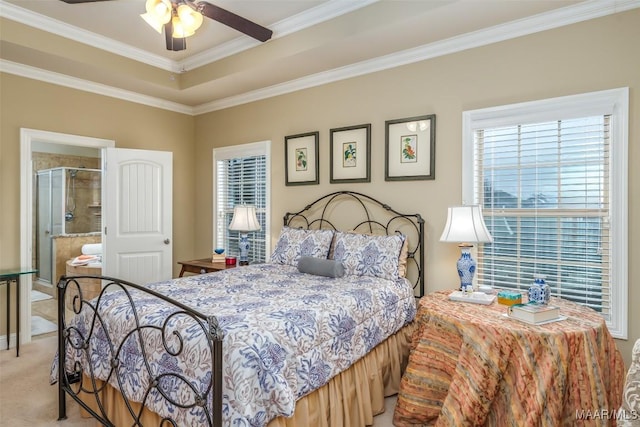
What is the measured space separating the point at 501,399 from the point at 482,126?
6.47 ft

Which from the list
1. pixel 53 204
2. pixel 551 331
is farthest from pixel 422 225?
pixel 53 204

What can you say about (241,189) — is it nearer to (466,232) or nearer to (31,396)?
(31,396)

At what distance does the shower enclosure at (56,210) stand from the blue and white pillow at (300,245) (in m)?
4.64

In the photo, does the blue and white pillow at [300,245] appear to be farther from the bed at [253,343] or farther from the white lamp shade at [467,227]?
the white lamp shade at [467,227]

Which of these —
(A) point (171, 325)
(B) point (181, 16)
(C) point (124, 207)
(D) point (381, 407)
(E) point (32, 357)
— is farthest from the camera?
(C) point (124, 207)

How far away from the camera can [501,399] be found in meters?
1.98

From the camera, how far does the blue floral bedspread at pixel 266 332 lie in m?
1.58

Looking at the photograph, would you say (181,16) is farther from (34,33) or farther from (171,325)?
(34,33)

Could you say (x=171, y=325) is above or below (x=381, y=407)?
above

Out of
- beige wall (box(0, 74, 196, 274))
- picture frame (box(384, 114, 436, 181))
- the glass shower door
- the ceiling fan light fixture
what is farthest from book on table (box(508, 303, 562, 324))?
the glass shower door

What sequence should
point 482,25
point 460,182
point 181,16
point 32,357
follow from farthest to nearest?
point 32,357, point 460,182, point 482,25, point 181,16

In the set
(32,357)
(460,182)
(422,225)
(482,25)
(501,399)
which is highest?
(482,25)

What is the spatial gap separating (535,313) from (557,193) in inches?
45.1

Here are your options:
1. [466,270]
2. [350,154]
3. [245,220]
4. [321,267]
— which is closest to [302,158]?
[350,154]
